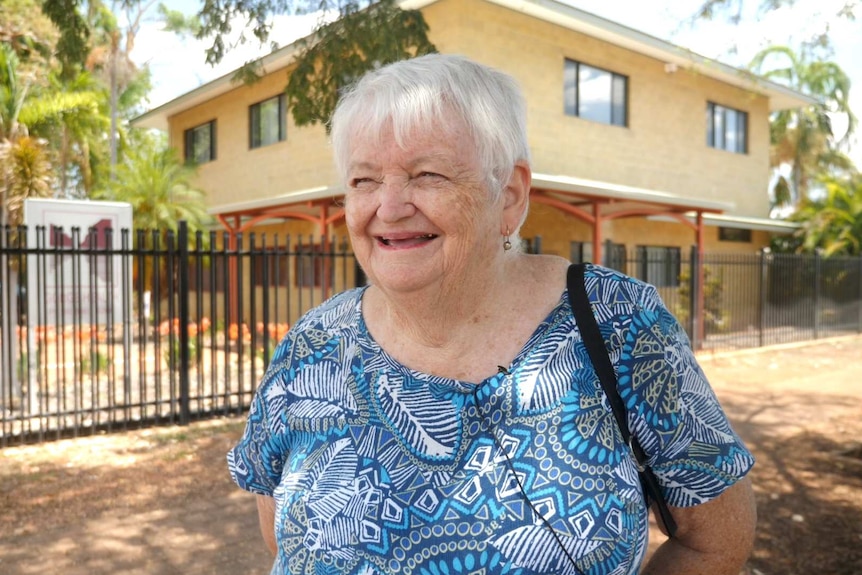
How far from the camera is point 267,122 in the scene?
17.8m

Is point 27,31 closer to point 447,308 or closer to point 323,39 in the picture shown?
point 323,39

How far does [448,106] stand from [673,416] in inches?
32.1

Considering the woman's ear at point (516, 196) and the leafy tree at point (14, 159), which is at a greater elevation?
the leafy tree at point (14, 159)

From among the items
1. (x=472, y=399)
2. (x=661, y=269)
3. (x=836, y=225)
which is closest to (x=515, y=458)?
(x=472, y=399)

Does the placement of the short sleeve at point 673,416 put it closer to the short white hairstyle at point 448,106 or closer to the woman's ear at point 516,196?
the woman's ear at point 516,196

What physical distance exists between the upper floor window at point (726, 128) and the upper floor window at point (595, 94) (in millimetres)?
3587

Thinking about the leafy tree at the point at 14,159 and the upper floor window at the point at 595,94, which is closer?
the leafy tree at the point at 14,159

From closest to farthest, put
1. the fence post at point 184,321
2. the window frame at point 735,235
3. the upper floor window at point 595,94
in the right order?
the fence post at point 184,321, the upper floor window at point 595,94, the window frame at point 735,235

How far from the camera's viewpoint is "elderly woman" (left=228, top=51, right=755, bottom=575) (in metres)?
1.47

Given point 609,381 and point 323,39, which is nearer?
point 609,381

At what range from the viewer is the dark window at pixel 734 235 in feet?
66.7

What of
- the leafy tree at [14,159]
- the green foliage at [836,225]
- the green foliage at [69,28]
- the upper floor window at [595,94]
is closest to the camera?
the green foliage at [69,28]

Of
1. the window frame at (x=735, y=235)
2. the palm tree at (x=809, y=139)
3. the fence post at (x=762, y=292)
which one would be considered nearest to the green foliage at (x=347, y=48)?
the fence post at (x=762, y=292)

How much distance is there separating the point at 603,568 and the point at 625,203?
14.3 metres
